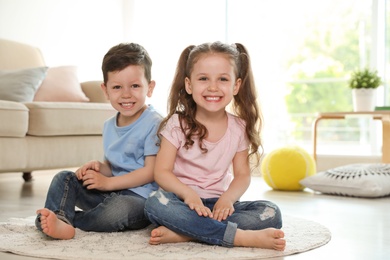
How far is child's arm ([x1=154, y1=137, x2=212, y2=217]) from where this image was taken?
1.53 metres

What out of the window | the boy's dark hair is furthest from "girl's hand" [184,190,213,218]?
the window

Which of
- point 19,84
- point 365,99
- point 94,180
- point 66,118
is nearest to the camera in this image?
point 94,180

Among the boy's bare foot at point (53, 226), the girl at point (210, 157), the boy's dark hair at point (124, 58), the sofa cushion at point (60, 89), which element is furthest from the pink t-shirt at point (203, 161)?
the sofa cushion at point (60, 89)

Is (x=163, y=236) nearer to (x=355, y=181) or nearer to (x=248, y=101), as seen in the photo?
(x=248, y=101)

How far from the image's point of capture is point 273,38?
5.08 metres

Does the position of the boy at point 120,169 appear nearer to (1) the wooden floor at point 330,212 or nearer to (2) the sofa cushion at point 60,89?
(1) the wooden floor at point 330,212

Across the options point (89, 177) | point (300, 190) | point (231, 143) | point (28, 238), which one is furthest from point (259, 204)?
point (300, 190)

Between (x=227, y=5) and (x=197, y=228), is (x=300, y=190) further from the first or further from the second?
(x=227, y=5)

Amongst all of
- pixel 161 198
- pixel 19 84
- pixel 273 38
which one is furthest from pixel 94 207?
pixel 273 38

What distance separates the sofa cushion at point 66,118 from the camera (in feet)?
9.65

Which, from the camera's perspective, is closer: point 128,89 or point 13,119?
point 128,89

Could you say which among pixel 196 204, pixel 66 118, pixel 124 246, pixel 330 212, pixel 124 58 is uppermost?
pixel 124 58

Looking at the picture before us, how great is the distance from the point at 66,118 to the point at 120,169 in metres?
1.34

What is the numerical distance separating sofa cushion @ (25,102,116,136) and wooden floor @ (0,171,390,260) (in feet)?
1.12
